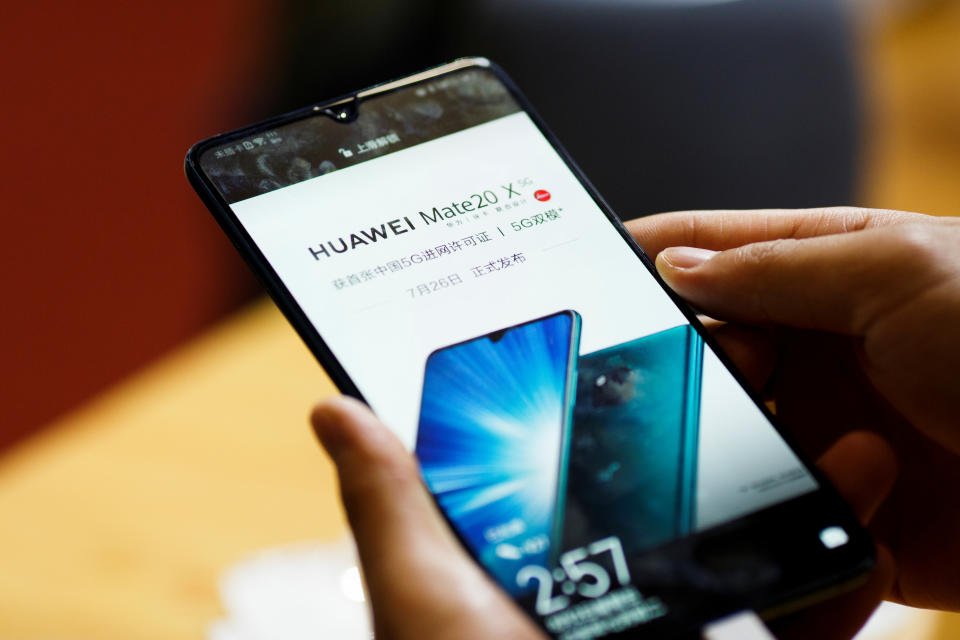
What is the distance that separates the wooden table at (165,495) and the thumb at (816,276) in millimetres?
377

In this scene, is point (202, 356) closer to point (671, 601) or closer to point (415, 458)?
point (415, 458)

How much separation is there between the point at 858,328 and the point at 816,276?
0.04 meters

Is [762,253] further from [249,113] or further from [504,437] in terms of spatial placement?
[249,113]

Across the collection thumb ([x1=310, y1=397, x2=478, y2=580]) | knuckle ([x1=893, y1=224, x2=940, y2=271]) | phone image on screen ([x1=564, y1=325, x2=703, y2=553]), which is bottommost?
phone image on screen ([x1=564, y1=325, x2=703, y2=553])

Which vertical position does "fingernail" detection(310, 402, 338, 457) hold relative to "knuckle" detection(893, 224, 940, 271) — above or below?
above

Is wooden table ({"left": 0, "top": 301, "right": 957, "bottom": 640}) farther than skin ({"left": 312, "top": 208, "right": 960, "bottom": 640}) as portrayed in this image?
Yes

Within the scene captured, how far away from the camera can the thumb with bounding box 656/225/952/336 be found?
0.54 meters

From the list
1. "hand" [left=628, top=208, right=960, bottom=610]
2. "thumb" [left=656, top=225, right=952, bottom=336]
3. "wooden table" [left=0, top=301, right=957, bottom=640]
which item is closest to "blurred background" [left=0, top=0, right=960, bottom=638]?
"wooden table" [left=0, top=301, right=957, bottom=640]

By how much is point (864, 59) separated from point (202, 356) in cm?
101

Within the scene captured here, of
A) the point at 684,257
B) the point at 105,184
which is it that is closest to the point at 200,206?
the point at 105,184

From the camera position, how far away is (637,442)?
543 mm

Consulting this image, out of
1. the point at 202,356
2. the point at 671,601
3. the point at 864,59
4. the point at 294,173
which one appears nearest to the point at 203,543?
the point at 202,356

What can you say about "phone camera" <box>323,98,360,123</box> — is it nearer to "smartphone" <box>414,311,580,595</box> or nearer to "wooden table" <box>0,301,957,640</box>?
"smartphone" <box>414,311,580,595</box>

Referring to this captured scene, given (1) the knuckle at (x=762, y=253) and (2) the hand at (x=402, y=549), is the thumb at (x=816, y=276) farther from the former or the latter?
(2) the hand at (x=402, y=549)
